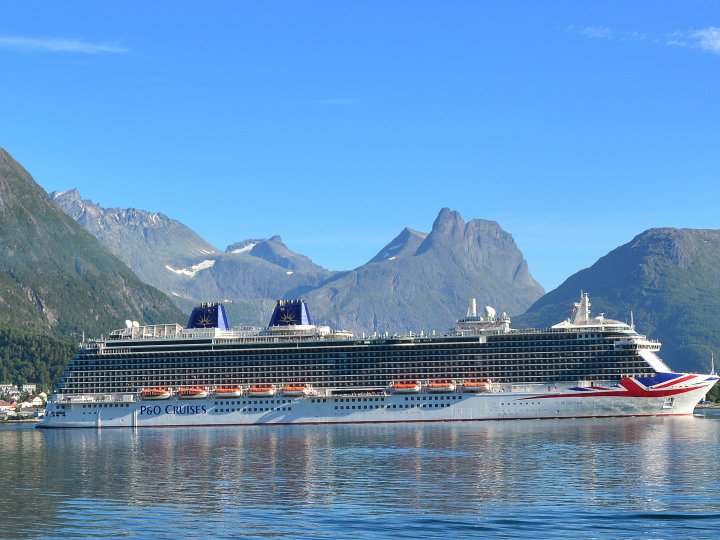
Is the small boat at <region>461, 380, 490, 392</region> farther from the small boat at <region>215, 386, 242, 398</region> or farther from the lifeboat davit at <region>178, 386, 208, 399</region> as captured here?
the lifeboat davit at <region>178, 386, 208, 399</region>

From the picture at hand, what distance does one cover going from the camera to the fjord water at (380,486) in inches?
2670

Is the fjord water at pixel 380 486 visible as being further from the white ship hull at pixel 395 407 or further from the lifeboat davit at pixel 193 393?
the lifeboat davit at pixel 193 393

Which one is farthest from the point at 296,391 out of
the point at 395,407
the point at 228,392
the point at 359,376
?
the point at 395,407

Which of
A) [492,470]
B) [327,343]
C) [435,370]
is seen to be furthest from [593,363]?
[492,470]

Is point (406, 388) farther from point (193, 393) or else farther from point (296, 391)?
point (193, 393)

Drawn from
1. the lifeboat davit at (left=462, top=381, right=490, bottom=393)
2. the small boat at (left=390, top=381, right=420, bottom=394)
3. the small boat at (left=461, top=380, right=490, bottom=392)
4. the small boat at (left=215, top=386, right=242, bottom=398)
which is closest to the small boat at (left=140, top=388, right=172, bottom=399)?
the small boat at (left=215, top=386, right=242, bottom=398)

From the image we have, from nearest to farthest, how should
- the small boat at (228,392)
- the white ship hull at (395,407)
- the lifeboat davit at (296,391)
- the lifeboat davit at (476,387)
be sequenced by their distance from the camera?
1. the white ship hull at (395,407)
2. the lifeboat davit at (476,387)
3. the lifeboat davit at (296,391)
4. the small boat at (228,392)

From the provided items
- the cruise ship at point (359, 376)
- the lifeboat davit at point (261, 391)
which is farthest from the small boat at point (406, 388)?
the lifeboat davit at point (261, 391)

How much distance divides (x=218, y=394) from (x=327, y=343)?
54.2 ft

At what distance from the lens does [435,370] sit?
166 meters

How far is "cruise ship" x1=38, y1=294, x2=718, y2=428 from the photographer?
15862cm

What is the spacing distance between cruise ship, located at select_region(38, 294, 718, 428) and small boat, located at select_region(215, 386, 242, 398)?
137 millimetres

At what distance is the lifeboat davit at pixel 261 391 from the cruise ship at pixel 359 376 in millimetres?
229

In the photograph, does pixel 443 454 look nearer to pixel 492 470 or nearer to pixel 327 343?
pixel 492 470
